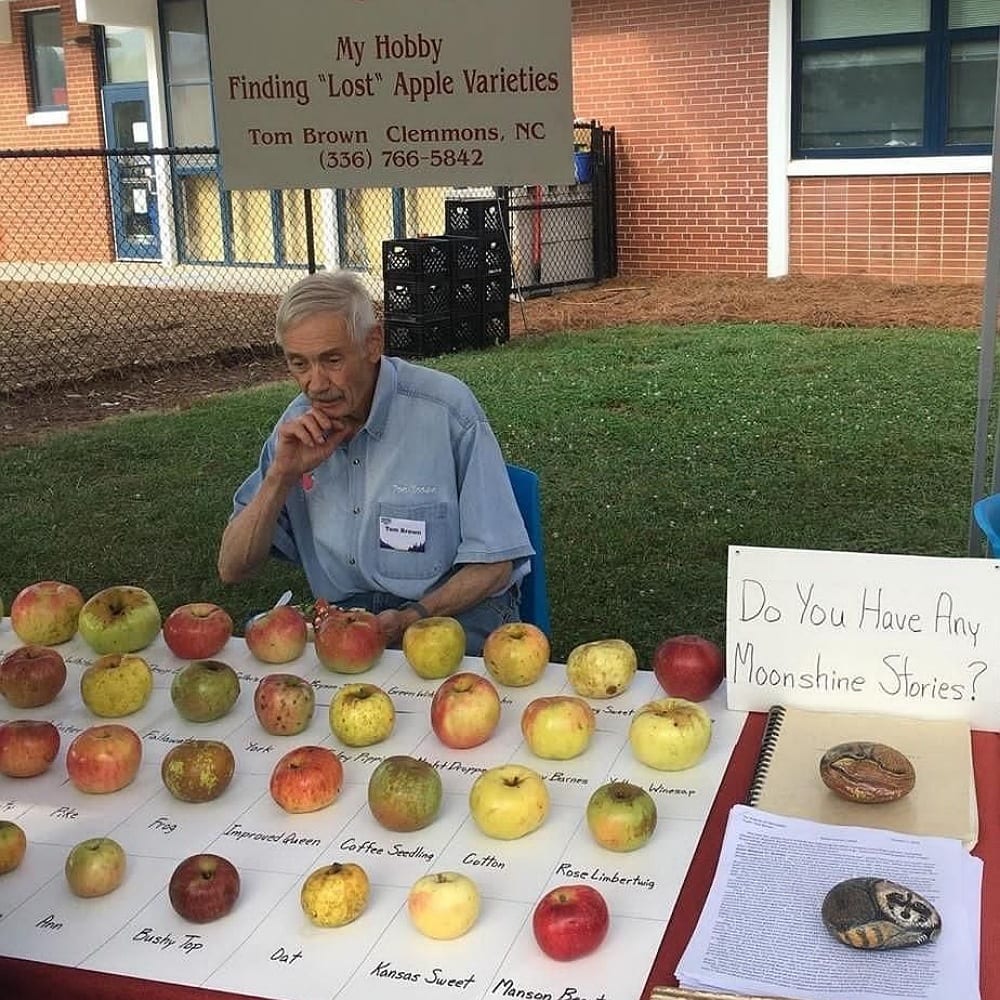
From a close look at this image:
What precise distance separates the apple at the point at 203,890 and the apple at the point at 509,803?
12.4 inches

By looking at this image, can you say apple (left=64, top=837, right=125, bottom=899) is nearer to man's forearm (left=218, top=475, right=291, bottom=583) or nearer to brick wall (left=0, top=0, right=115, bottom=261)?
man's forearm (left=218, top=475, right=291, bottom=583)

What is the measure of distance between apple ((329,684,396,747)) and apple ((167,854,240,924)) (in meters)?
0.41

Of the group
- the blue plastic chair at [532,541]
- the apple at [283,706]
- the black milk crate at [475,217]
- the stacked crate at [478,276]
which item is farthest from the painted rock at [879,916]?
the black milk crate at [475,217]

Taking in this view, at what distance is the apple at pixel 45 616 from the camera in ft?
7.77

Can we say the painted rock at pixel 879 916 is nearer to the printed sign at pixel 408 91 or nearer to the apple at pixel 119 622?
the apple at pixel 119 622

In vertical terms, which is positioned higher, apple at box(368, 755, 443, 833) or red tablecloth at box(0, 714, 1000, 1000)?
apple at box(368, 755, 443, 833)

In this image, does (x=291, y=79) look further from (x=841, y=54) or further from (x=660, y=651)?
(x=841, y=54)

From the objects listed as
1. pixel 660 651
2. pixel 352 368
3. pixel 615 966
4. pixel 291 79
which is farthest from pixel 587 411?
pixel 615 966

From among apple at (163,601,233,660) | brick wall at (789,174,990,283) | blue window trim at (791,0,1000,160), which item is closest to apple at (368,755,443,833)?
apple at (163,601,233,660)

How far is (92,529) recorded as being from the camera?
19.6ft

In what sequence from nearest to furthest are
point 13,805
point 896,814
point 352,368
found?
1. point 896,814
2. point 13,805
3. point 352,368

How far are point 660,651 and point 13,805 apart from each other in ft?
3.28

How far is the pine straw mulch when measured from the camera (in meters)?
9.05

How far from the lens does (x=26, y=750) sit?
6.04 ft
